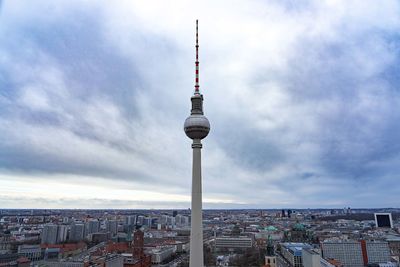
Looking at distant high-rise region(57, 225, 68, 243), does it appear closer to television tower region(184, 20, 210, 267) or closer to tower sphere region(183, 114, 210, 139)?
television tower region(184, 20, 210, 267)

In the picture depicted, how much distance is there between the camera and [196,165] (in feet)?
116

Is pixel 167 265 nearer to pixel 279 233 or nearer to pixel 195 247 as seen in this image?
pixel 195 247

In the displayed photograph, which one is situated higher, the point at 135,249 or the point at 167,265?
the point at 135,249

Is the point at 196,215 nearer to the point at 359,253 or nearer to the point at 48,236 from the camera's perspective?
the point at 359,253

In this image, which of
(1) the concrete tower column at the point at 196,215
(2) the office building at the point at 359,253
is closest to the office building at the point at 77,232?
(2) the office building at the point at 359,253

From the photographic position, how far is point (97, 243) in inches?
4104

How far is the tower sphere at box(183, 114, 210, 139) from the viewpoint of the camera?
118 ft

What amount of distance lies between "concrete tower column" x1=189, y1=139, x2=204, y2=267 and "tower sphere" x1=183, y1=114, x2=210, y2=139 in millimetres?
784

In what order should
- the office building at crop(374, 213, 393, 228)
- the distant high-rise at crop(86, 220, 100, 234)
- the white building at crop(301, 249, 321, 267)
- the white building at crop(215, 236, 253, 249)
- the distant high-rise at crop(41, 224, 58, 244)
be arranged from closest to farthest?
the white building at crop(301, 249, 321, 267), the distant high-rise at crop(41, 224, 58, 244), the white building at crop(215, 236, 253, 249), the distant high-rise at crop(86, 220, 100, 234), the office building at crop(374, 213, 393, 228)

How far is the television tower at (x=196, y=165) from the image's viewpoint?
33.4 m

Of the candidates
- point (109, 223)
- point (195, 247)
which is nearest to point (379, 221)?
point (109, 223)

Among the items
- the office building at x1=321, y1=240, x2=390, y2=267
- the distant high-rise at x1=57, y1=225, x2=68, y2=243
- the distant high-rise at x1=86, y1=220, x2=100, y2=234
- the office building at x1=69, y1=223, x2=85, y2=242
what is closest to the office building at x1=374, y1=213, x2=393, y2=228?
the office building at x1=321, y1=240, x2=390, y2=267

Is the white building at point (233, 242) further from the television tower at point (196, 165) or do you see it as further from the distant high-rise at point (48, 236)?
the television tower at point (196, 165)

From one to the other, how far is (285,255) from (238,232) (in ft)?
167
